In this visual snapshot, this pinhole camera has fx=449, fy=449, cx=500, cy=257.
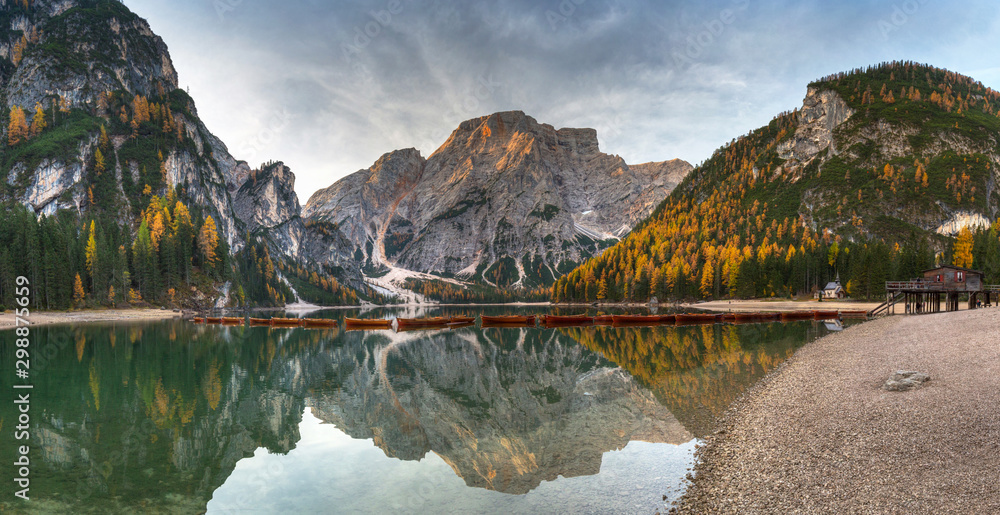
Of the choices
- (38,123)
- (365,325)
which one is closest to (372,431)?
(365,325)

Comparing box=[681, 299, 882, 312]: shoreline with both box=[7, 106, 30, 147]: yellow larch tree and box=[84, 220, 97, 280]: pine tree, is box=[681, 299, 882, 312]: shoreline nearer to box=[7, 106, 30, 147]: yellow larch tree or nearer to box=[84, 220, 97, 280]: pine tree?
box=[84, 220, 97, 280]: pine tree

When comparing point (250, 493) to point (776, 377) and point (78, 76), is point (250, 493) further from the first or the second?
point (78, 76)

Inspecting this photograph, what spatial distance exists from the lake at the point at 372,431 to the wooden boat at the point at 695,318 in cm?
3608

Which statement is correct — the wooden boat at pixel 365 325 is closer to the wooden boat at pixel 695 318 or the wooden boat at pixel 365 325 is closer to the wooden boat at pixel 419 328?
the wooden boat at pixel 419 328

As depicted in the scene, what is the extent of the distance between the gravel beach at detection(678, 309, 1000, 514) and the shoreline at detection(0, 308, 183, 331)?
101 m

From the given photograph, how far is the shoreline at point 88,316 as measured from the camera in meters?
81.2

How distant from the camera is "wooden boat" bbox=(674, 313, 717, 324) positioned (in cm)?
7838

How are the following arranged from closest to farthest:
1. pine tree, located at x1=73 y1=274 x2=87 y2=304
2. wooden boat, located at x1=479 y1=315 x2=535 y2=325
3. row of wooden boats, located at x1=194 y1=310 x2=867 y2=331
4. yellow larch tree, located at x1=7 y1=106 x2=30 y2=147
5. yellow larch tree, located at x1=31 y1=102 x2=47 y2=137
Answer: row of wooden boats, located at x1=194 y1=310 x2=867 y2=331 < wooden boat, located at x1=479 y1=315 x2=535 y2=325 < pine tree, located at x1=73 y1=274 x2=87 y2=304 < yellow larch tree, located at x1=7 y1=106 x2=30 y2=147 < yellow larch tree, located at x1=31 y1=102 x2=47 y2=137

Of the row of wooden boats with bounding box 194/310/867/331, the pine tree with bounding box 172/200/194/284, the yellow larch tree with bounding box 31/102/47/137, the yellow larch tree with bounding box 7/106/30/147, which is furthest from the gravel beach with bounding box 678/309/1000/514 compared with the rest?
the yellow larch tree with bounding box 31/102/47/137

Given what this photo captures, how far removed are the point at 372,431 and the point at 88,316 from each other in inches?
4380

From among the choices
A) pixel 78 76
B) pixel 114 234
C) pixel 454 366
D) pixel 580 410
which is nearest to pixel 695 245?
pixel 454 366

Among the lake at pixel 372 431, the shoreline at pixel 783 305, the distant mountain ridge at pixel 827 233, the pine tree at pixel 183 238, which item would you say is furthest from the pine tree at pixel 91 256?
the shoreline at pixel 783 305

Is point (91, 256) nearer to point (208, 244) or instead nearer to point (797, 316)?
point (208, 244)

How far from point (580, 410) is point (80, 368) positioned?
131ft
